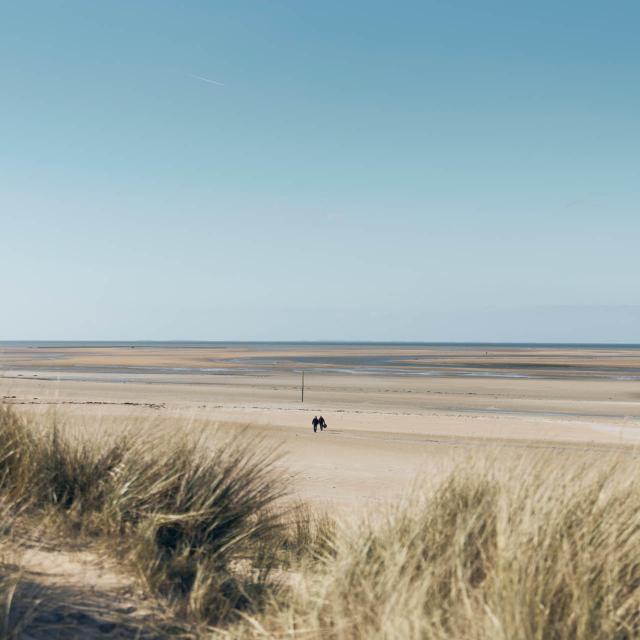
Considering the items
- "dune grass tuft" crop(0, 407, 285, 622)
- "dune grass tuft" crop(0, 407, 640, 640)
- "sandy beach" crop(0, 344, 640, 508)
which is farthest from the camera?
"sandy beach" crop(0, 344, 640, 508)

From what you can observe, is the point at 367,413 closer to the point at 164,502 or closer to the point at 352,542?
the point at 164,502

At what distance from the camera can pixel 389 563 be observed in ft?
12.3

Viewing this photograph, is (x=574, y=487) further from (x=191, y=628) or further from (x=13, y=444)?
(x=13, y=444)

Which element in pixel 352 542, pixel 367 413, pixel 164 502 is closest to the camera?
pixel 352 542

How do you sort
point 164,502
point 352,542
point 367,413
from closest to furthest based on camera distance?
point 352,542, point 164,502, point 367,413

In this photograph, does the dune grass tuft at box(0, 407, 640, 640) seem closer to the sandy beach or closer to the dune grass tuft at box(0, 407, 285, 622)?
the dune grass tuft at box(0, 407, 285, 622)

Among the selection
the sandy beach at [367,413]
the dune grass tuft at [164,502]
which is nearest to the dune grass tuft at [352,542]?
the dune grass tuft at [164,502]

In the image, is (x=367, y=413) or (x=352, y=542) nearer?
(x=352, y=542)

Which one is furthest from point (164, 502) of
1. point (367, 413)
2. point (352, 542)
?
point (367, 413)

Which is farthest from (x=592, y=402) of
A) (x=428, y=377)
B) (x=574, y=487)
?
(x=574, y=487)

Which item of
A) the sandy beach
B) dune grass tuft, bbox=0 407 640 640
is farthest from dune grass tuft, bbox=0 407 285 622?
the sandy beach

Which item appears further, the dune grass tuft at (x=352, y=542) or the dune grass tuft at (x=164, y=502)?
the dune grass tuft at (x=164, y=502)

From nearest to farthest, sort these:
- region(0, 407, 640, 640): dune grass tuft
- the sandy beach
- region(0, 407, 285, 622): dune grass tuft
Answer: region(0, 407, 640, 640): dune grass tuft → region(0, 407, 285, 622): dune grass tuft → the sandy beach

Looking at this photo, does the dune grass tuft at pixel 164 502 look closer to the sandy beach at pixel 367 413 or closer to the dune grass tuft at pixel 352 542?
the dune grass tuft at pixel 352 542
